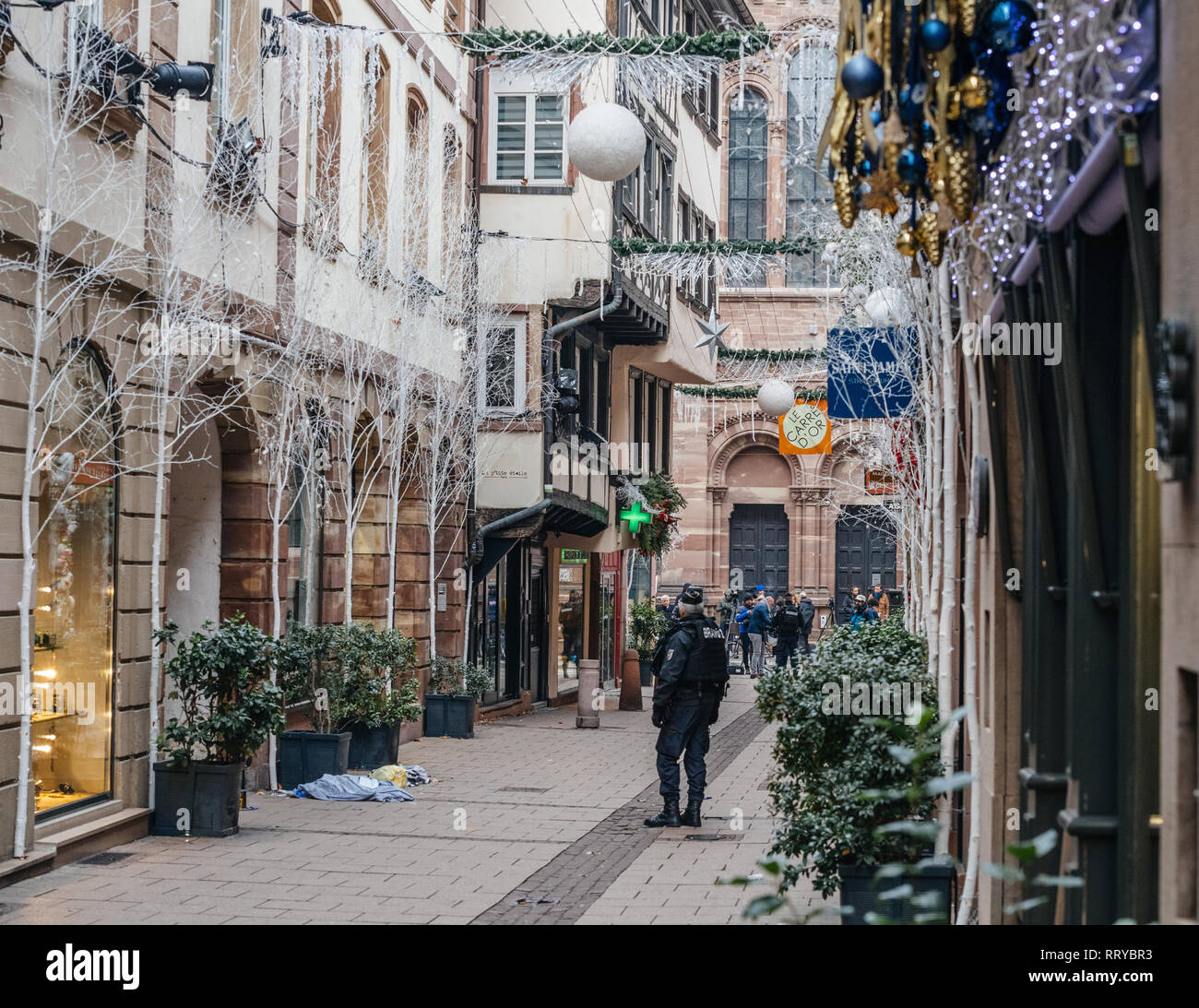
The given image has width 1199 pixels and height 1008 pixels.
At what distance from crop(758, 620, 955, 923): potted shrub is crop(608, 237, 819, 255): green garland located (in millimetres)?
7105

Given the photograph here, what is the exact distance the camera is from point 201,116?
13.8 metres

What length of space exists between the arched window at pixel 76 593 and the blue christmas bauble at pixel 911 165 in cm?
693

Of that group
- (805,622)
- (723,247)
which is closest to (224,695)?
(723,247)

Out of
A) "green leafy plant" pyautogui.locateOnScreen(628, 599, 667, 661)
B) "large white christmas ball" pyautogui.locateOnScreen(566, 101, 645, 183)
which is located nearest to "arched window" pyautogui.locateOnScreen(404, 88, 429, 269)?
"large white christmas ball" pyautogui.locateOnScreen(566, 101, 645, 183)

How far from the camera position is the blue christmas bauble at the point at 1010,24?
5508 millimetres

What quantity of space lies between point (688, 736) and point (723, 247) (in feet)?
24.7

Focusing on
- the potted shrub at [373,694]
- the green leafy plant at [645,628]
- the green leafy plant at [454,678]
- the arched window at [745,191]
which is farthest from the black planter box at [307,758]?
the arched window at [745,191]

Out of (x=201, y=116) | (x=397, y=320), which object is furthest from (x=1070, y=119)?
(x=397, y=320)

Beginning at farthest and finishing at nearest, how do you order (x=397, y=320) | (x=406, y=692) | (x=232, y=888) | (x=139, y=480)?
(x=397, y=320)
(x=406, y=692)
(x=139, y=480)
(x=232, y=888)

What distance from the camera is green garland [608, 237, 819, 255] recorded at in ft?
57.9

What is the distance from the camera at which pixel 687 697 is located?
13.5 metres

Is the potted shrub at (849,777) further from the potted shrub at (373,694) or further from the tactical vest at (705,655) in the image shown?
the potted shrub at (373,694)
